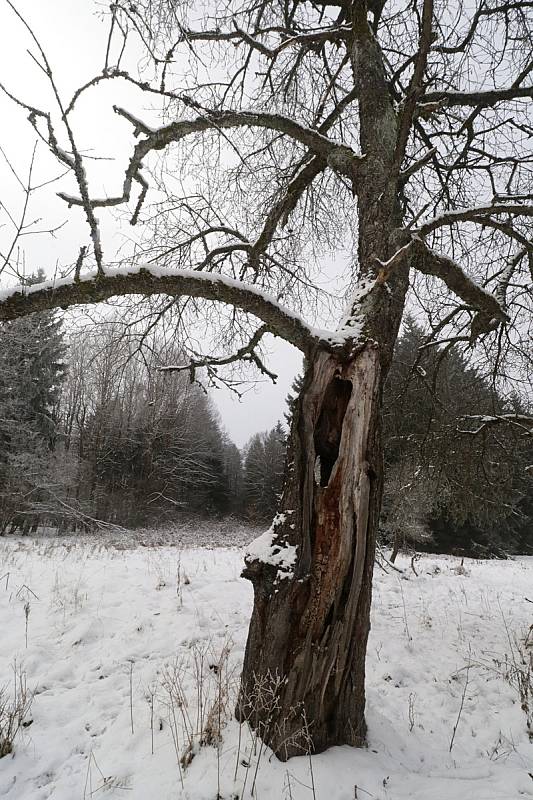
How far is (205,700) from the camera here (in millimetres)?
2506

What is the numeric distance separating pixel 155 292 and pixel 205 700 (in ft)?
8.47

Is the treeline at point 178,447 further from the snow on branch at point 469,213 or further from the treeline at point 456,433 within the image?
the snow on branch at point 469,213

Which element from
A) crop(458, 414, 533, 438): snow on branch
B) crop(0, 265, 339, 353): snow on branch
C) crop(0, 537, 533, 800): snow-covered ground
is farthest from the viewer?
crop(458, 414, 533, 438): snow on branch

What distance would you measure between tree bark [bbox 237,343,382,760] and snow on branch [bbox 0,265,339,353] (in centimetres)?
34

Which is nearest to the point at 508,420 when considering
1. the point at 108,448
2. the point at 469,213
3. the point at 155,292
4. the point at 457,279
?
the point at 457,279

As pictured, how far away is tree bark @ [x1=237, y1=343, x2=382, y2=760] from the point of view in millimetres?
2066

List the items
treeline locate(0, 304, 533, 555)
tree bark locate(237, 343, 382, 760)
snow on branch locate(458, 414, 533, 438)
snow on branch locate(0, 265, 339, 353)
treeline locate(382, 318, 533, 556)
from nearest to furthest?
1. tree bark locate(237, 343, 382, 760)
2. snow on branch locate(0, 265, 339, 353)
3. snow on branch locate(458, 414, 533, 438)
4. treeline locate(0, 304, 533, 555)
5. treeline locate(382, 318, 533, 556)

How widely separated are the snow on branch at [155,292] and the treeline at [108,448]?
2.96ft

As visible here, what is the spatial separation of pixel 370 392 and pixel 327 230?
3.03m

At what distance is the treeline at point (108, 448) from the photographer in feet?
20.8

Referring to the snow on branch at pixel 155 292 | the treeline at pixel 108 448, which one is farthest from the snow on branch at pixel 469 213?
the treeline at pixel 108 448

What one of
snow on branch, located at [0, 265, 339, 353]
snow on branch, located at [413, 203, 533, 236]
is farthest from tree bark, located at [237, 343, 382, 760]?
snow on branch, located at [413, 203, 533, 236]

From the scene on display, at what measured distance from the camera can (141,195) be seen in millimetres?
3150

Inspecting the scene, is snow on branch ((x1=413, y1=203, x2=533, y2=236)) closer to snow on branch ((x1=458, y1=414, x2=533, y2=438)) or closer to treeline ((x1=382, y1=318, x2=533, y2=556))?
treeline ((x1=382, y1=318, x2=533, y2=556))
